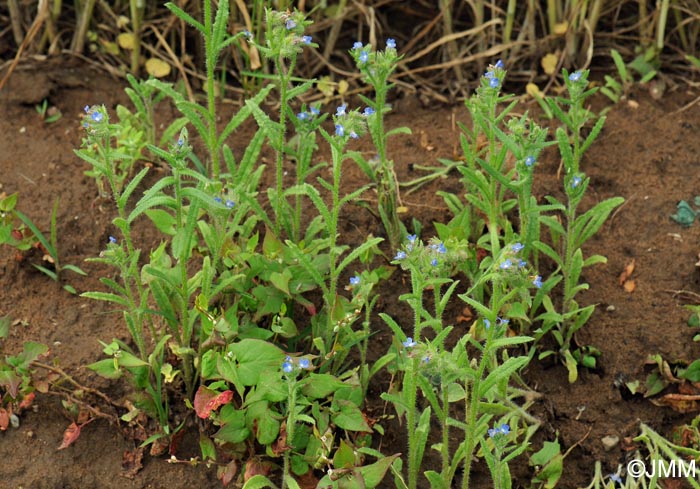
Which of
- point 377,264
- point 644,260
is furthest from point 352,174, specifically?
point 644,260

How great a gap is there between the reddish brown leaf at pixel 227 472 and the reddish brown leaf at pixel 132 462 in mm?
247

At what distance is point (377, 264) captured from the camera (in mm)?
3393

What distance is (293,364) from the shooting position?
2.67m

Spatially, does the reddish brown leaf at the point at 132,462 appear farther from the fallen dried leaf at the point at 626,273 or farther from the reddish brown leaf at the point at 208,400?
the fallen dried leaf at the point at 626,273

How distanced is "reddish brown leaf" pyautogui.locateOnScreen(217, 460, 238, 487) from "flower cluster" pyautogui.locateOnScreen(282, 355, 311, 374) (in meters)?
0.36

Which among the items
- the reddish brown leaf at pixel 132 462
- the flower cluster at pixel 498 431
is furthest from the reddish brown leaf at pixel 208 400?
the flower cluster at pixel 498 431

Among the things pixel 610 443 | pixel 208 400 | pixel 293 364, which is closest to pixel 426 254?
pixel 293 364

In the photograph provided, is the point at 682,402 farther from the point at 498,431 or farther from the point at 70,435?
the point at 70,435

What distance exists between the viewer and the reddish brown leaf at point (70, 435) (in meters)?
2.94

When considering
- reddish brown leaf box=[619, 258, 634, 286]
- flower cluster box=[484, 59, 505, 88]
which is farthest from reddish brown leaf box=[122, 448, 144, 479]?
reddish brown leaf box=[619, 258, 634, 286]

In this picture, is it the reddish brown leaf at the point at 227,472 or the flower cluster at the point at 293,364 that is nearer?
the flower cluster at the point at 293,364

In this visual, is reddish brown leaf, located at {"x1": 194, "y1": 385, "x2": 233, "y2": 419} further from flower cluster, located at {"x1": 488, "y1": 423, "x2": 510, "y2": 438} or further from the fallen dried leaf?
the fallen dried leaf

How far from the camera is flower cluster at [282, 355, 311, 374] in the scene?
2.63 metres

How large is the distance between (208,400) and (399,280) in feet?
2.76
